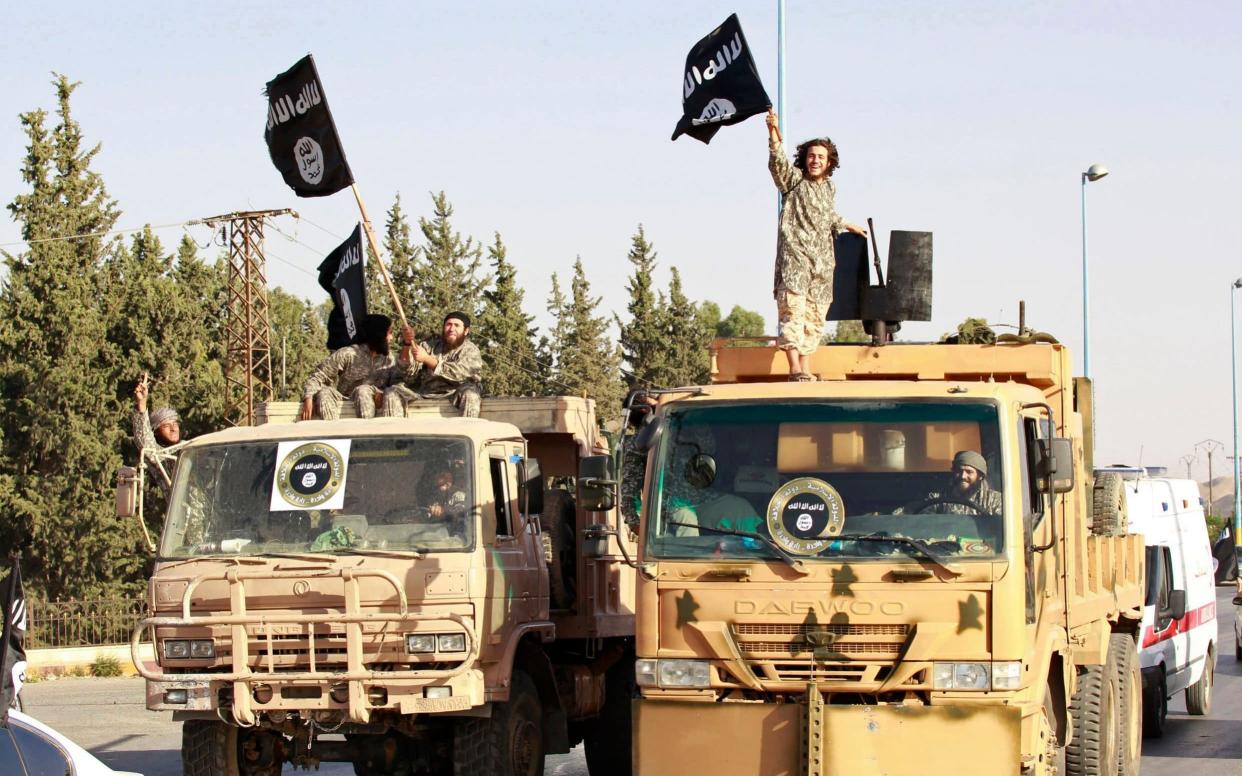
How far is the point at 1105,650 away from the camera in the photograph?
10.9 metres

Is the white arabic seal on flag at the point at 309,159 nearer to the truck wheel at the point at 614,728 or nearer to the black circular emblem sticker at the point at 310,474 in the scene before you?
the black circular emblem sticker at the point at 310,474

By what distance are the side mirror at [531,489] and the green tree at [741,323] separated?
9440cm

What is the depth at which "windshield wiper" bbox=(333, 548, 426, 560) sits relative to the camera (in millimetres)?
9891

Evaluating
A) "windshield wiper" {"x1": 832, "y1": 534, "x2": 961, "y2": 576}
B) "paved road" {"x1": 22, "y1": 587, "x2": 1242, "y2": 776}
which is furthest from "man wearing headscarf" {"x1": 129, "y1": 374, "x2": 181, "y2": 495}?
"windshield wiper" {"x1": 832, "y1": 534, "x2": 961, "y2": 576}

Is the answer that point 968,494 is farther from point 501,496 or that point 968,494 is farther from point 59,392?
point 59,392

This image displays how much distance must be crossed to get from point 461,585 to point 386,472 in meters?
0.92

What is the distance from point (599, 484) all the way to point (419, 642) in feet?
5.11

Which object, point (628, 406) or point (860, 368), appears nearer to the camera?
point (628, 406)

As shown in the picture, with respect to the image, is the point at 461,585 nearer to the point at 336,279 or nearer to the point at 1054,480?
the point at 1054,480

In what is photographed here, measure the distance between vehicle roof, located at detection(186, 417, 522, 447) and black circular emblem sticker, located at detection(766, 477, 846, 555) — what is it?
2.43 meters

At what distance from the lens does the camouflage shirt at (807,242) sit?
11.1 m

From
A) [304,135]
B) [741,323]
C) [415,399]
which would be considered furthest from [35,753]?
[741,323]

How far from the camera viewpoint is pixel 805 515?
862 centimetres

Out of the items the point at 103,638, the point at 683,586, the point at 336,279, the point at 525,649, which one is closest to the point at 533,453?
the point at 525,649
